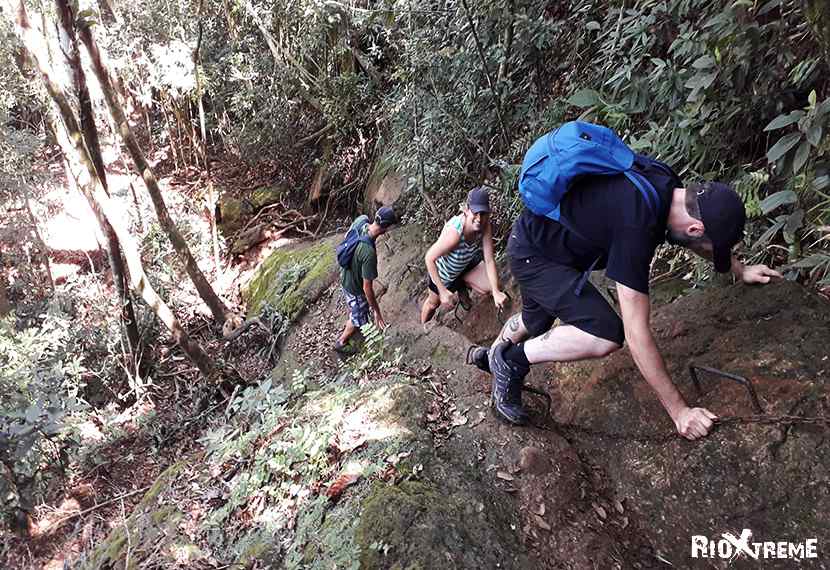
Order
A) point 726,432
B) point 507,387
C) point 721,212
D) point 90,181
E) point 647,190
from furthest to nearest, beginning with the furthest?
1. point 90,181
2. point 507,387
3. point 726,432
4. point 647,190
5. point 721,212

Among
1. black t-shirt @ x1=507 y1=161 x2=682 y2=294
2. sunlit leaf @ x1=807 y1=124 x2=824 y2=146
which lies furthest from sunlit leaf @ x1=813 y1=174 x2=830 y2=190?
black t-shirt @ x1=507 y1=161 x2=682 y2=294

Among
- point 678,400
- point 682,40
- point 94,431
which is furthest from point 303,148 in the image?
point 678,400

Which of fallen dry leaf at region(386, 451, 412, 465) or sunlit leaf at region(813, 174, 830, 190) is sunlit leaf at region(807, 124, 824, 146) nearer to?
sunlit leaf at region(813, 174, 830, 190)

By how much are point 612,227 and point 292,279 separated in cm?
797

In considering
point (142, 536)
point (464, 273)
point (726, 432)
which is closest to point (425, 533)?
point (726, 432)

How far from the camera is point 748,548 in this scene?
2326 millimetres

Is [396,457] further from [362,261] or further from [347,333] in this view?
[347,333]

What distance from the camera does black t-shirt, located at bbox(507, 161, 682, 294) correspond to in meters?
2.31

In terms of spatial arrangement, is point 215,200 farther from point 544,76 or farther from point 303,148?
point 544,76

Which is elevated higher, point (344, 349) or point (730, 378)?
point (730, 378)

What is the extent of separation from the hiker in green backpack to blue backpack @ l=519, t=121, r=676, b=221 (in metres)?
1.62

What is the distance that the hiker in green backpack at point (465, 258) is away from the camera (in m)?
4.29

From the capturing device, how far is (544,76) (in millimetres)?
5688

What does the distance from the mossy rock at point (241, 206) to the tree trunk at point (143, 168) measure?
13.1 ft
